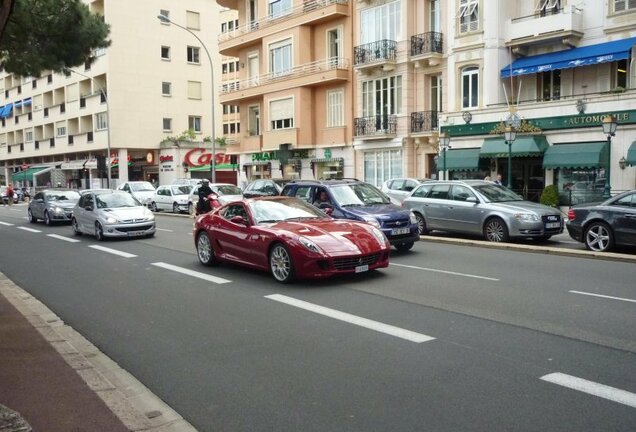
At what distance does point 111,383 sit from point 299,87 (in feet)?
107

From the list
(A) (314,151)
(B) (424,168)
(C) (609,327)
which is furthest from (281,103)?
(C) (609,327)

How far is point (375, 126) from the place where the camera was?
33156 millimetres

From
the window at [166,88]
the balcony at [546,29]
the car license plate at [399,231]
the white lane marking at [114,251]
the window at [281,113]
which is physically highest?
the window at [166,88]

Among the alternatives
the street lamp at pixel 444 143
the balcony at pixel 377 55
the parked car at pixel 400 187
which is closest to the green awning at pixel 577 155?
the street lamp at pixel 444 143

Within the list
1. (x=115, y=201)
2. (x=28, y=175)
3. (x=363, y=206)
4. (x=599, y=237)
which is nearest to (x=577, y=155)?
(x=599, y=237)

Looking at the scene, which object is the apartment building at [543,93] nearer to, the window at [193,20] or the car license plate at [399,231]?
the car license plate at [399,231]

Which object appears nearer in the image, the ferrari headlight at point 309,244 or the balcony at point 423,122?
the ferrari headlight at point 309,244

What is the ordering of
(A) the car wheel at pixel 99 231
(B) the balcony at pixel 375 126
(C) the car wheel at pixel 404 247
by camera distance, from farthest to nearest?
1. (B) the balcony at pixel 375 126
2. (A) the car wheel at pixel 99 231
3. (C) the car wheel at pixel 404 247

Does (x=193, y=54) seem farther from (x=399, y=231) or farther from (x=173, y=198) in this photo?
(x=399, y=231)

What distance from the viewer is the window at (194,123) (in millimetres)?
57281

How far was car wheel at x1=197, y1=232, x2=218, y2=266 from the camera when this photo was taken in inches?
474

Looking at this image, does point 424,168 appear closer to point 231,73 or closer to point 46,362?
point 46,362

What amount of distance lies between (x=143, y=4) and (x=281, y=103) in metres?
22.9

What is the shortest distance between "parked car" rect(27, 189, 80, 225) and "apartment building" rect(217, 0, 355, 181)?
46.9 feet
